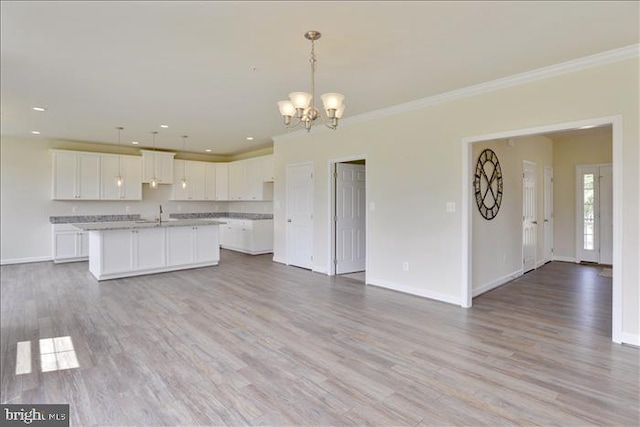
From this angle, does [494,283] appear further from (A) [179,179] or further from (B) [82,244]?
(B) [82,244]

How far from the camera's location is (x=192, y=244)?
6539 millimetres

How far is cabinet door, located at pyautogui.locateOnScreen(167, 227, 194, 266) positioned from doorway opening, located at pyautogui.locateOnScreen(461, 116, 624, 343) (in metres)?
4.87

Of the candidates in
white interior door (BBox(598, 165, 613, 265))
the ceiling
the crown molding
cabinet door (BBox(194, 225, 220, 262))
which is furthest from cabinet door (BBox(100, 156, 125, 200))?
white interior door (BBox(598, 165, 613, 265))

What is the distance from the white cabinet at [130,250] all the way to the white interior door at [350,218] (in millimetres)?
3246

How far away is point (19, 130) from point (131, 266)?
3595 mm

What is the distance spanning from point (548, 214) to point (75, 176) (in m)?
10.4

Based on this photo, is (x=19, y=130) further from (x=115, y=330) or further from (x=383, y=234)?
(x=383, y=234)

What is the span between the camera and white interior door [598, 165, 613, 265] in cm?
686

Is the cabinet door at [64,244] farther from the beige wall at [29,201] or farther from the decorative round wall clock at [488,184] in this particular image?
the decorative round wall clock at [488,184]

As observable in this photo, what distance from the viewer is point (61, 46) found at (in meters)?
2.98

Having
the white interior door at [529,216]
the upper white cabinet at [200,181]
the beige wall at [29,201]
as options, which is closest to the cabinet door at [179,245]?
the upper white cabinet at [200,181]

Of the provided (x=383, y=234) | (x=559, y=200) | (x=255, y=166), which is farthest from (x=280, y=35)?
(x=559, y=200)

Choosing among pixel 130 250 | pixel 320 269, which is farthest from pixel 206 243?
pixel 320 269

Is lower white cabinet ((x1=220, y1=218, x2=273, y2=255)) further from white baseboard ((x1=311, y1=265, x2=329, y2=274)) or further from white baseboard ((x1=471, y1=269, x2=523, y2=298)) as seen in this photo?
white baseboard ((x1=471, y1=269, x2=523, y2=298))
